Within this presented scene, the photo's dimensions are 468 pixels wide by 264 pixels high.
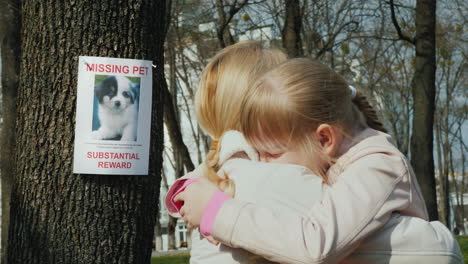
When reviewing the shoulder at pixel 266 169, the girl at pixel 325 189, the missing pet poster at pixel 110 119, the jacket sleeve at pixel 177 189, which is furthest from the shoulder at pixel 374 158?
the missing pet poster at pixel 110 119

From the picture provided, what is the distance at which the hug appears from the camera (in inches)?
71.2

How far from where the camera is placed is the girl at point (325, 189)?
1797 mm

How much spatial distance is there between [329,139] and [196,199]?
0.45 m

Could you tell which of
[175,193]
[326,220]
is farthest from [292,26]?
[326,220]

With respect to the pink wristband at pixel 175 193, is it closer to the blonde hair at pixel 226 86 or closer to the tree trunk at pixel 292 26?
the blonde hair at pixel 226 86

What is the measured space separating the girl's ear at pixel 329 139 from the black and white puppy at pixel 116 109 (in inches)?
45.4

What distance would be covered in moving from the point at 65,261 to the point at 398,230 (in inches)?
63.4

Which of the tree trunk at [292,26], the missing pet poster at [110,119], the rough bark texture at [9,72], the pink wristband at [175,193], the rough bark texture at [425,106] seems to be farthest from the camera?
the tree trunk at [292,26]

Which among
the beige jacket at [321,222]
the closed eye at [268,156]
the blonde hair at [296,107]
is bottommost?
the beige jacket at [321,222]

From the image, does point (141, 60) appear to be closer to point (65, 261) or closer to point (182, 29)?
point (65, 261)

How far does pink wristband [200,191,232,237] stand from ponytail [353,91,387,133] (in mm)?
614

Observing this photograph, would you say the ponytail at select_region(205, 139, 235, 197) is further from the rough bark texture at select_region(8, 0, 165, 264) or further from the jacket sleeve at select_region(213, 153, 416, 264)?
the rough bark texture at select_region(8, 0, 165, 264)

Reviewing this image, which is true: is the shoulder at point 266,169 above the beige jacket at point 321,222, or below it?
above

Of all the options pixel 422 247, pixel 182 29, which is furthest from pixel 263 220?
pixel 182 29
